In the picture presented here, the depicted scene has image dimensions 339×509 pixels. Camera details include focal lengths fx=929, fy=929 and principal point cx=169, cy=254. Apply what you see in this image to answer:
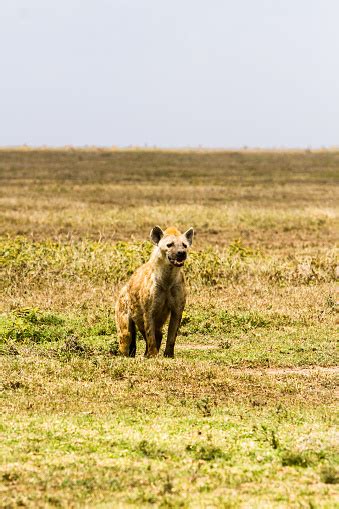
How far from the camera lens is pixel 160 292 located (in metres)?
9.98

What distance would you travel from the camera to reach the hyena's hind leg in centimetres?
1048

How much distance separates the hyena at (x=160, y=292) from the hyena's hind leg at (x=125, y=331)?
17mm

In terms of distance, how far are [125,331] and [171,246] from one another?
1184 millimetres

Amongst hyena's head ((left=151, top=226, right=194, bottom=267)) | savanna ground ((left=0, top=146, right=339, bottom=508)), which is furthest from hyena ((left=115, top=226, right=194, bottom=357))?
savanna ground ((left=0, top=146, right=339, bottom=508))

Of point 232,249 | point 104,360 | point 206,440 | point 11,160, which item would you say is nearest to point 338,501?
point 206,440

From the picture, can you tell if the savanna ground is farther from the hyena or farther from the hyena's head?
the hyena's head

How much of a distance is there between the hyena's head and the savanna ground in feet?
3.52

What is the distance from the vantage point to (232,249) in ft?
56.5

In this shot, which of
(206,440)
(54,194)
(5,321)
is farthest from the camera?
(54,194)

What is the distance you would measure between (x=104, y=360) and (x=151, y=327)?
0.62 metres

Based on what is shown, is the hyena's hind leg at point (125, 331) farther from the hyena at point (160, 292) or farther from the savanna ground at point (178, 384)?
the savanna ground at point (178, 384)

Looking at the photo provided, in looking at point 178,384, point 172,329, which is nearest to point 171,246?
point 172,329

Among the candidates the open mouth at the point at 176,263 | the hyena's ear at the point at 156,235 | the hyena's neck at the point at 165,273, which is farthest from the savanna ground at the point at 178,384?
the hyena's ear at the point at 156,235

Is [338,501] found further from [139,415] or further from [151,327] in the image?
[151,327]
